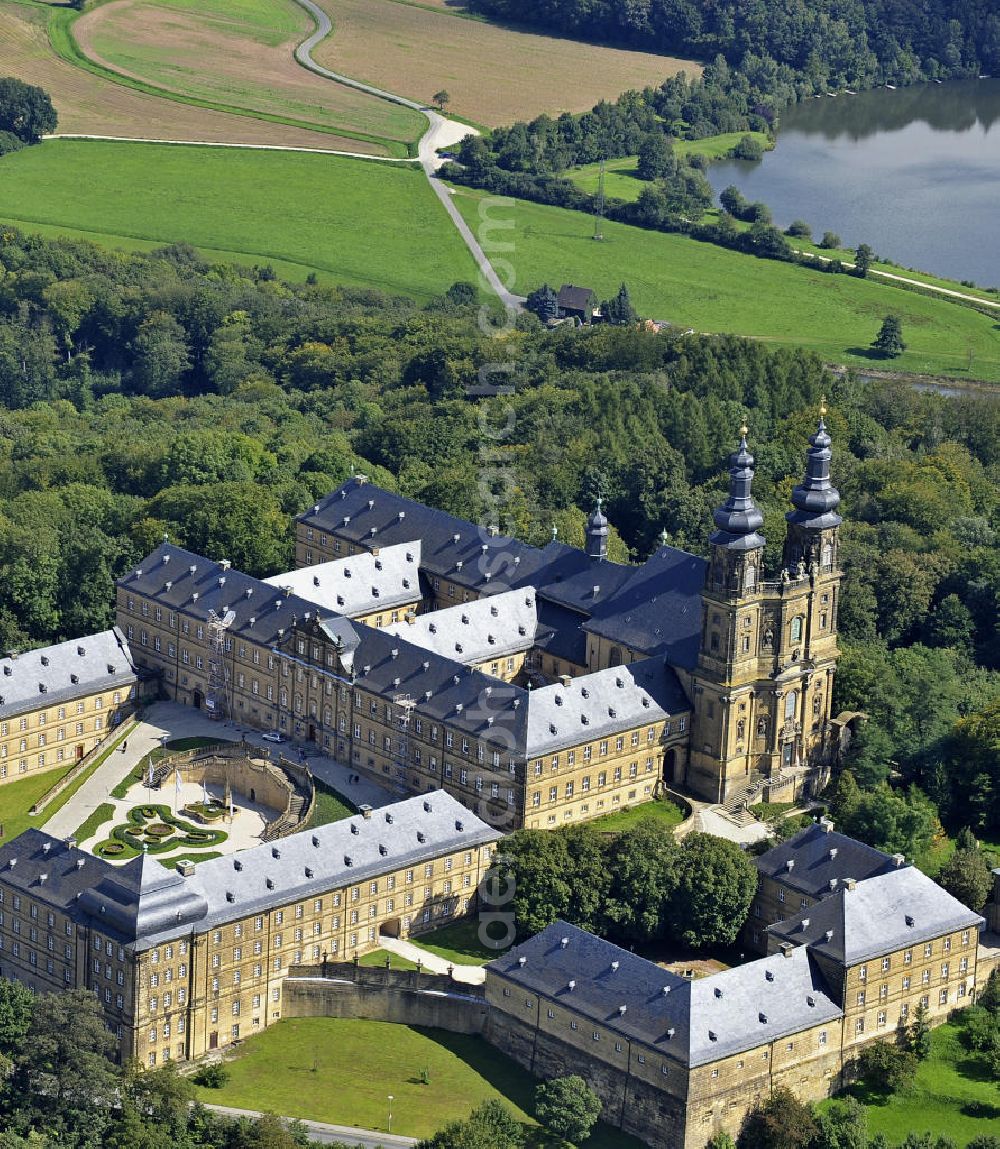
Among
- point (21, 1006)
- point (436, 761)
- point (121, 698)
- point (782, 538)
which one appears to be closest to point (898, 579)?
point (782, 538)

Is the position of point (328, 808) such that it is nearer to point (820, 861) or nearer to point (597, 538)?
point (597, 538)

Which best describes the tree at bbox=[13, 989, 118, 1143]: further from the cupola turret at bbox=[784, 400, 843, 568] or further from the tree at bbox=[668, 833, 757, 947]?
the cupola turret at bbox=[784, 400, 843, 568]

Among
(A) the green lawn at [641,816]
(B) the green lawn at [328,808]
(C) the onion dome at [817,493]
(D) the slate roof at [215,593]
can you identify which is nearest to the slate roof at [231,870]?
(B) the green lawn at [328,808]

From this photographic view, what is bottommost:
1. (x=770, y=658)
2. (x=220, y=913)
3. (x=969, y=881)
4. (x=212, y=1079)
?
(x=212, y=1079)

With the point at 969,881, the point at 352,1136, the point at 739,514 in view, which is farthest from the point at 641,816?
the point at 352,1136

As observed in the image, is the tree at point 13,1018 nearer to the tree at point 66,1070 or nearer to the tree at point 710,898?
the tree at point 66,1070

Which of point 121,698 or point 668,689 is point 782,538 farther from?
point 121,698
